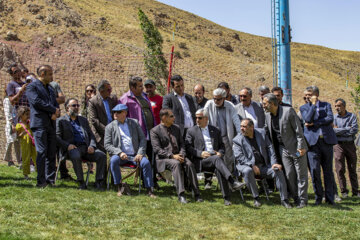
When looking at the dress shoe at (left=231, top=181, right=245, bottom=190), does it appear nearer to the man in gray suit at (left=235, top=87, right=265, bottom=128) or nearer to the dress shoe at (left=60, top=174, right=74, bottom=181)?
the man in gray suit at (left=235, top=87, right=265, bottom=128)

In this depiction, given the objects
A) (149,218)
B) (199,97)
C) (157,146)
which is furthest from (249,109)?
(149,218)

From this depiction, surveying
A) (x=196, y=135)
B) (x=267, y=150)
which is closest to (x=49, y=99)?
(x=196, y=135)

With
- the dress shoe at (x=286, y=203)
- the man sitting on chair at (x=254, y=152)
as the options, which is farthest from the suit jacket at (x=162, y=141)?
the dress shoe at (x=286, y=203)

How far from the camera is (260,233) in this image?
16.2ft

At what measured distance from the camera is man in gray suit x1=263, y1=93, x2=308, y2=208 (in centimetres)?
651

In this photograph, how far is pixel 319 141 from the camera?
6.73 meters

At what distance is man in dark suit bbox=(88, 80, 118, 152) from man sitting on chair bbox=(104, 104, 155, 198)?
1.59 ft

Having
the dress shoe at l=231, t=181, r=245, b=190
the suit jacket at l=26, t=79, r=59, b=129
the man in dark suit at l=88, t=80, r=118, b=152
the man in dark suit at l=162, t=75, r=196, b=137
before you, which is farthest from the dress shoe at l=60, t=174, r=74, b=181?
the dress shoe at l=231, t=181, r=245, b=190

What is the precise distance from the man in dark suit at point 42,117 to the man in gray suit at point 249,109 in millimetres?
3175

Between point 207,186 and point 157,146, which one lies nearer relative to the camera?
point 157,146

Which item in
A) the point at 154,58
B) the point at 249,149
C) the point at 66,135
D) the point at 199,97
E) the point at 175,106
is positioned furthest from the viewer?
the point at 154,58

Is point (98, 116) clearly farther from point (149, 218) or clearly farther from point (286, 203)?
point (286, 203)

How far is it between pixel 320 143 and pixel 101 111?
3.82 metres

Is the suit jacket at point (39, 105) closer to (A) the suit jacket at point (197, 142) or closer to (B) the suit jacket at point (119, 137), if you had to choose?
(B) the suit jacket at point (119, 137)
